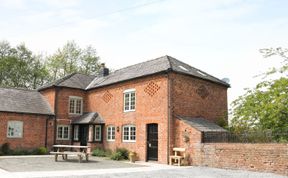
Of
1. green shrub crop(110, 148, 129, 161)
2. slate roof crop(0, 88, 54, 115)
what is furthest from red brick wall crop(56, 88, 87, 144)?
green shrub crop(110, 148, 129, 161)

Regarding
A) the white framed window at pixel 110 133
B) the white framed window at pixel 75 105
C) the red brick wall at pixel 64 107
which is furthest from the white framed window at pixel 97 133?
the white framed window at pixel 75 105

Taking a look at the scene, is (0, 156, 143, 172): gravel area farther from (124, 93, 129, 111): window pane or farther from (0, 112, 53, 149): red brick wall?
(0, 112, 53, 149): red brick wall

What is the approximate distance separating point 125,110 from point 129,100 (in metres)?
0.82

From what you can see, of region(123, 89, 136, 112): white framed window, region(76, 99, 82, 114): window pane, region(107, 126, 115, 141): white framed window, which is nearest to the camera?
region(123, 89, 136, 112): white framed window

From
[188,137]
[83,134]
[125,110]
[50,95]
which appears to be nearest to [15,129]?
[50,95]

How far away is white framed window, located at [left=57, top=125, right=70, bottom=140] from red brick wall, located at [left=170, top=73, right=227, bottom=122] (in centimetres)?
1122

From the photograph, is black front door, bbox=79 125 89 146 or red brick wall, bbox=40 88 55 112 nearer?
black front door, bbox=79 125 89 146

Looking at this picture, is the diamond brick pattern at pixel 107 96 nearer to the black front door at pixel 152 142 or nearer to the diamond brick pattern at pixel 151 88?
the diamond brick pattern at pixel 151 88

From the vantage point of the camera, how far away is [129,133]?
877 inches

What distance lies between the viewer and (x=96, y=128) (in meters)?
25.5

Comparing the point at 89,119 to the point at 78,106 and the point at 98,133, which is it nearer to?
the point at 98,133

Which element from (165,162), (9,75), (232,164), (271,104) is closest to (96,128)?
(165,162)

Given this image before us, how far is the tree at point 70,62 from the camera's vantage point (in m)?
48.3

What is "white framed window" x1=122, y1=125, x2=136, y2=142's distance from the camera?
865 inches
